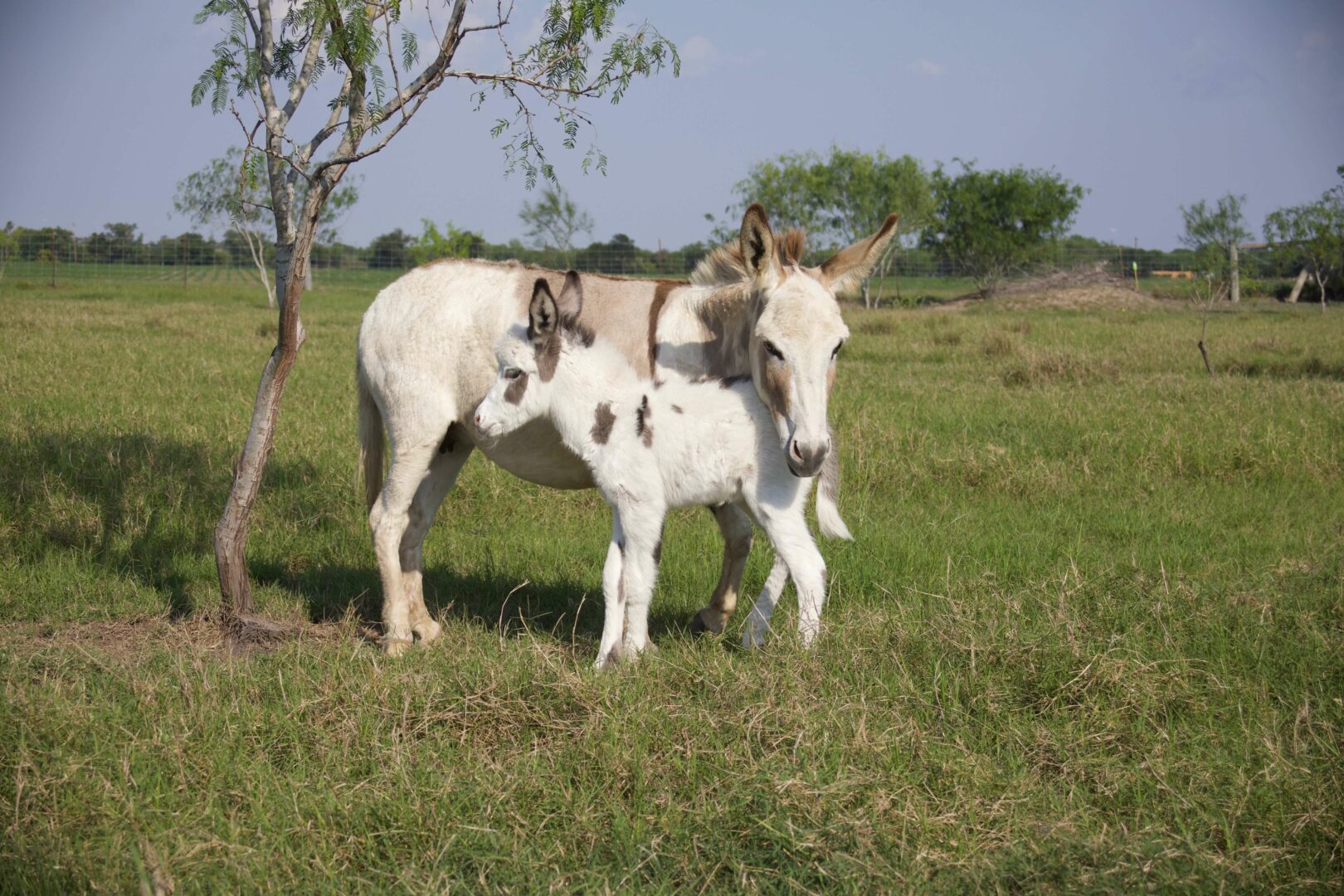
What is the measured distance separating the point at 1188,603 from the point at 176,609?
18.5 feet

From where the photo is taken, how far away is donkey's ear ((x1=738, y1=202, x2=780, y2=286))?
486cm

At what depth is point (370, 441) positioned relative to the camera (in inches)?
257

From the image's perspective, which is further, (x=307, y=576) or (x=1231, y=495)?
(x=1231, y=495)

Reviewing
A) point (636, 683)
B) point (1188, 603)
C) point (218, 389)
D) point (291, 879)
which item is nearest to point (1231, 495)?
point (1188, 603)

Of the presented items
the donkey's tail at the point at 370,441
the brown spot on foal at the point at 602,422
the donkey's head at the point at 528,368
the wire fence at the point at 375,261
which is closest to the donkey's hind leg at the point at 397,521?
the donkey's tail at the point at 370,441

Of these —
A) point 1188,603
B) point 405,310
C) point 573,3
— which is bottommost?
point 1188,603

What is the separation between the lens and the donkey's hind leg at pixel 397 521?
5871 millimetres

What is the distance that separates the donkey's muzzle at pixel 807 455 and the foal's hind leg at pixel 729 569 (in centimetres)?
138

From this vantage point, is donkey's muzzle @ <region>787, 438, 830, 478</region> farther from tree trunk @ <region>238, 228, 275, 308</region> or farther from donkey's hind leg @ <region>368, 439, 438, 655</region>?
tree trunk @ <region>238, 228, 275, 308</region>

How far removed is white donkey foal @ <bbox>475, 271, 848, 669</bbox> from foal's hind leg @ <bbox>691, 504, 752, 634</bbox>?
61 centimetres

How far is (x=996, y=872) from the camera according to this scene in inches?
120

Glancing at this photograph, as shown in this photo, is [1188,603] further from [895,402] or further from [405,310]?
[895,402]

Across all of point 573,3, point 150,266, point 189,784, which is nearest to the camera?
point 189,784

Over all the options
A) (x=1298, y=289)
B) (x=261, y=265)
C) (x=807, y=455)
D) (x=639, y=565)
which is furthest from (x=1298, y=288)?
(x=639, y=565)
